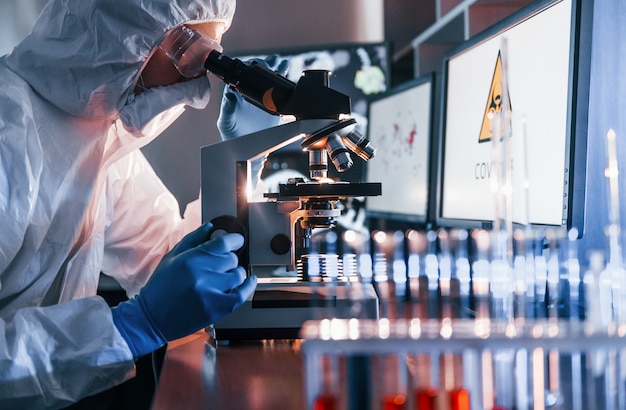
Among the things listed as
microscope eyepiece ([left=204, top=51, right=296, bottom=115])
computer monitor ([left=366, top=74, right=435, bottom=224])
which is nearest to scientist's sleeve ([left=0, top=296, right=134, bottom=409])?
microscope eyepiece ([left=204, top=51, right=296, bottom=115])

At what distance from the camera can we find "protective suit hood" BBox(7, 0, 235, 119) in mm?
1178

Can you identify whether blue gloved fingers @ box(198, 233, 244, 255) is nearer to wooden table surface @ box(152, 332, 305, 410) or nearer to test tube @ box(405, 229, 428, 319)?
wooden table surface @ box(152, 332, 305, 410)

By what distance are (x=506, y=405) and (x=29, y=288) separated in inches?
40.4

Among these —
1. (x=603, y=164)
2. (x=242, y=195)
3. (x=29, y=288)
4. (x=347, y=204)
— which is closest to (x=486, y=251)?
(x=603, y=164)

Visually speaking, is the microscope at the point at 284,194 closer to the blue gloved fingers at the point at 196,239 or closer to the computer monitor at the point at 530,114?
the blue gloved fingers at the point at 196,239

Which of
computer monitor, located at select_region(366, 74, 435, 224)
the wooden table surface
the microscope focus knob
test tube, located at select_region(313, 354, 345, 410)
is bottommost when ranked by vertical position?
the wooden table surface

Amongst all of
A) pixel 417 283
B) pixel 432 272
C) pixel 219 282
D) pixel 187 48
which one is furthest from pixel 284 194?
pixel 432 272

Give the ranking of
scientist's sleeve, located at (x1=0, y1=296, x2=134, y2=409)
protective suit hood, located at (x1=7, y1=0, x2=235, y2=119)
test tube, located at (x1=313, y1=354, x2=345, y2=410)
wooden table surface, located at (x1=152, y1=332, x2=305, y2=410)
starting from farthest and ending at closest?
protective suit hood, located at (x1=7, y1=0, x2=235, y2=119), scientist's sleeve, located at (x1=0, y1=296, x2=134, y2=409), wooden table surface, located at (x1=152, y1=332, x2=305, y2=410), test tube, located at (x1=313, y1=354, x2=345, y2=410)

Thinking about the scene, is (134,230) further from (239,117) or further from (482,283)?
(482,283)

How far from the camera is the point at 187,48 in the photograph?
1.19m

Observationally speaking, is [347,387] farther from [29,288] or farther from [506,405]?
[29,288]

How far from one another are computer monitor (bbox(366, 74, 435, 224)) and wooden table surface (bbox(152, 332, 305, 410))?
3.28 feet

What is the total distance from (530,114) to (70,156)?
3.06ft

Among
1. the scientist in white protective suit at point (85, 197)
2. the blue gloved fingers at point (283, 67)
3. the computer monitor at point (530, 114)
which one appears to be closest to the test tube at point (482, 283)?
the computer monitor at point (530, 114)
